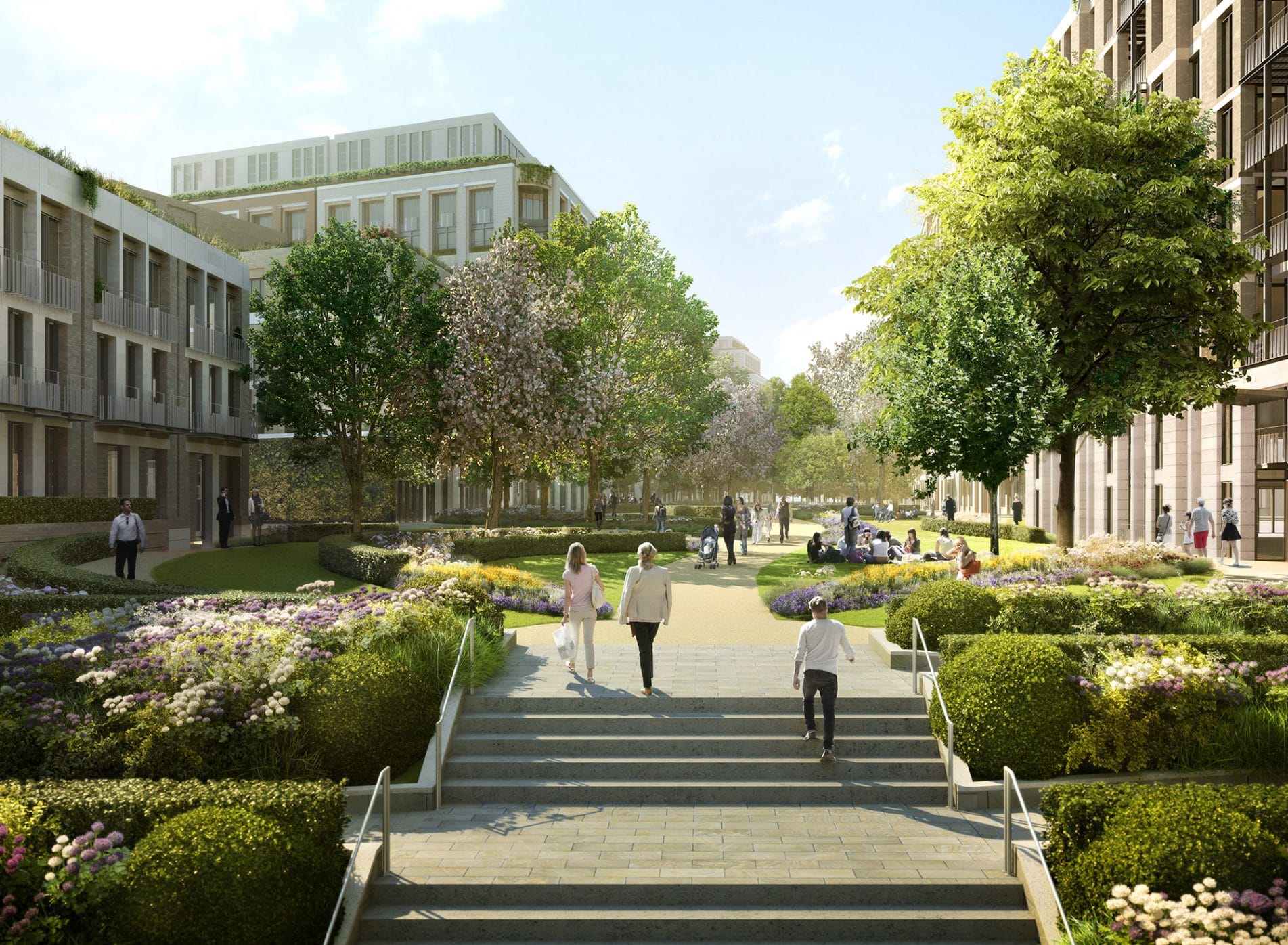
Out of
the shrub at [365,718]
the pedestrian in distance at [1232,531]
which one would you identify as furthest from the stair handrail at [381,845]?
the pedestrian in distance at [1232,531]

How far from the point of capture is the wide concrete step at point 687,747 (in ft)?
35.6

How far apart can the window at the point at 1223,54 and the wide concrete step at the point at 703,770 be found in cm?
3223

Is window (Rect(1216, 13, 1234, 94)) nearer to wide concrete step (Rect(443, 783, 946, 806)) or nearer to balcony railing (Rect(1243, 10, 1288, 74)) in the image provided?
balcony railing (Rect(1243, 10, 1288, 74))

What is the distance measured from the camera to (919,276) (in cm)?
2897

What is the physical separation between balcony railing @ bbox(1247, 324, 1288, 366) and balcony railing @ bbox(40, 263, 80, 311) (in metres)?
35.8

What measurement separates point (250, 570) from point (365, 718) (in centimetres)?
1929

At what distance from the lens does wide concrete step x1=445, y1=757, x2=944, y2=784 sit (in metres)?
10.4

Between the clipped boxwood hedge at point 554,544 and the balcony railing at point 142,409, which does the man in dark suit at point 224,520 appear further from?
the clipped boxwood hedge at point 554,544

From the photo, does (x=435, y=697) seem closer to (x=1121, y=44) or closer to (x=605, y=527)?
(x=605, y=527)

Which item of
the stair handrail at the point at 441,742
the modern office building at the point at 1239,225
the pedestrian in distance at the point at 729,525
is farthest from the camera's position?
the pedestrian in distance at the point at 729,525

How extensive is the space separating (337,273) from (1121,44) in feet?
109

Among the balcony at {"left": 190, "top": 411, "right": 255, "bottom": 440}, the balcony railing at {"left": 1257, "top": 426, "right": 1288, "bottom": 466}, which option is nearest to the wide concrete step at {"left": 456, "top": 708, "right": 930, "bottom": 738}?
the balcony railing at {"left": 1257, "top": 426, "right": 1288, "bottom": 466}

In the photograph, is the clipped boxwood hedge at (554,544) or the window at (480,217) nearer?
the clipped boxwood hedge at (554,544)

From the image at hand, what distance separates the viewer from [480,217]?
66.9 meters
